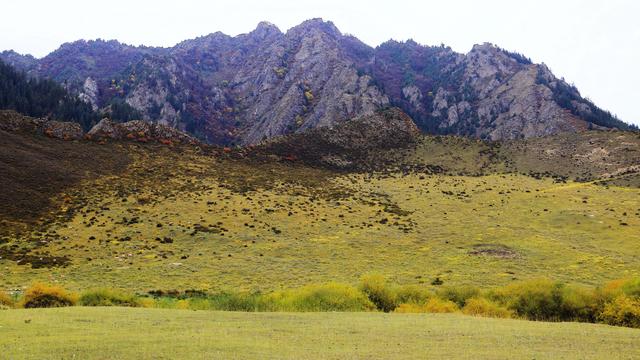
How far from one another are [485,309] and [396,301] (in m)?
7.17

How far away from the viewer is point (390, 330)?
26688 mm

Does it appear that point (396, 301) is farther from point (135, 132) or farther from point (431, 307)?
point (135, 132)

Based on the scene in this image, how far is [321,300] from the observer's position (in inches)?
1512

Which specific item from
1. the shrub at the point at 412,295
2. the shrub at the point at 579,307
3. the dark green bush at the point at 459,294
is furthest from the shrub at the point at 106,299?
the shrub at the point at 579,307

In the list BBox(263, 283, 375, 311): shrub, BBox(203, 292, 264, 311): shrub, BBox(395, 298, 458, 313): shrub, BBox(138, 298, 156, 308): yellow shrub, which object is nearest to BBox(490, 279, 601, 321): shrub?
BBox(395, 298, 458, 313): shrub

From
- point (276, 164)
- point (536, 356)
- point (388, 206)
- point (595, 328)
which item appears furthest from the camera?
point (276, 164)

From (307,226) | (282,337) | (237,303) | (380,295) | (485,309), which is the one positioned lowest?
(237,303)

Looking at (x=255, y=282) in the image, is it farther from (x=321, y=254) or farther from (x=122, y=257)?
(x=122, y=257)

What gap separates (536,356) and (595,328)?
11.2m

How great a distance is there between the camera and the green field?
66.9 feet

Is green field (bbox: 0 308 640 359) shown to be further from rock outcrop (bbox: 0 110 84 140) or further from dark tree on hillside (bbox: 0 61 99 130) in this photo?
dark tree on hillside (bbox: 0 61 99 130)

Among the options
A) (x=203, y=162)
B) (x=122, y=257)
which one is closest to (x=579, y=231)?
(x=122, y=257)

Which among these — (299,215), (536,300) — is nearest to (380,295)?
(536,300)

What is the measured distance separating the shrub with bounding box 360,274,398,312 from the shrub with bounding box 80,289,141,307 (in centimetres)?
1876
